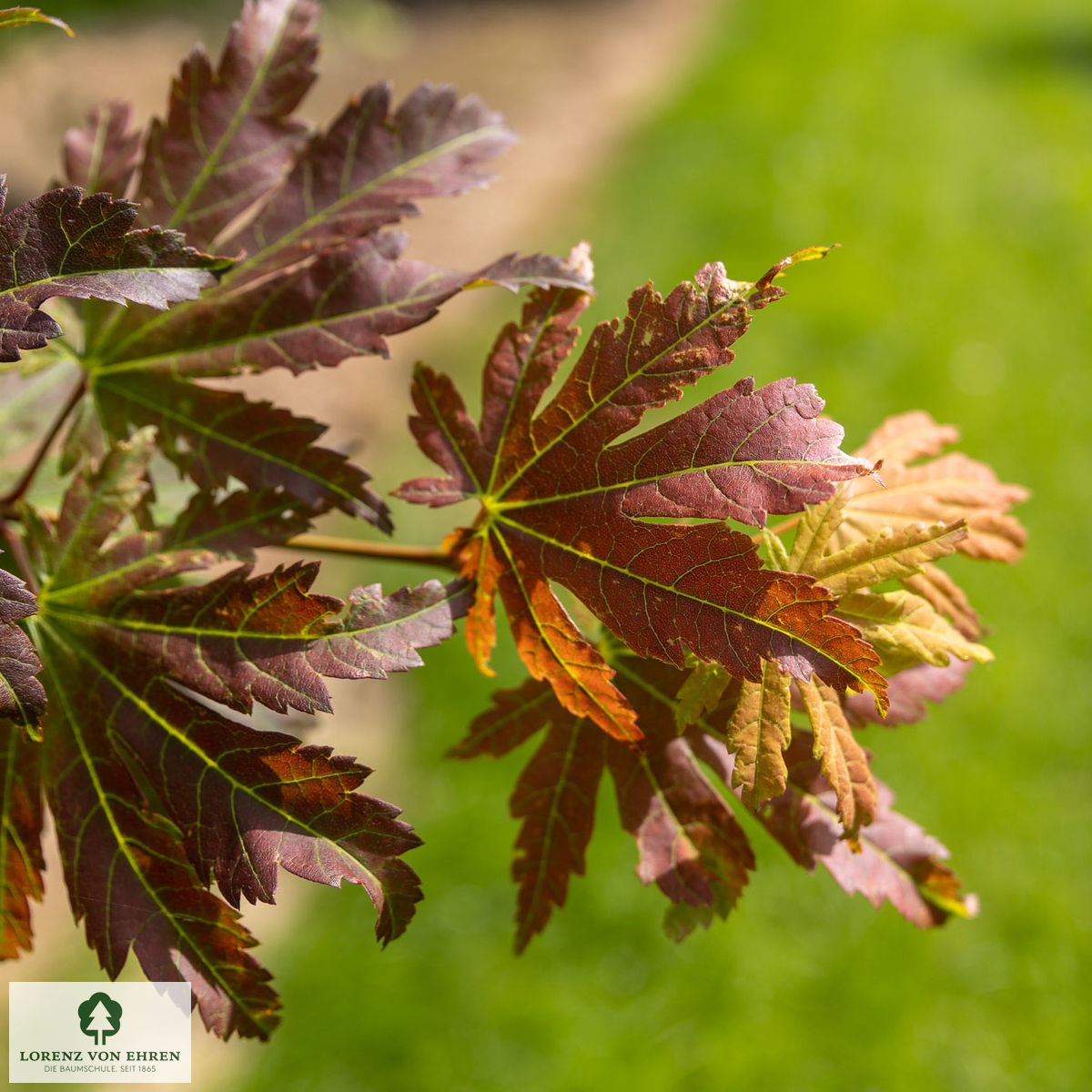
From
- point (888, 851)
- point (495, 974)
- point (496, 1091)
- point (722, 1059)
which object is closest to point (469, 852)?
point (495, 974)

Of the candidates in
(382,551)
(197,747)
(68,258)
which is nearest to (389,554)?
(382,551)

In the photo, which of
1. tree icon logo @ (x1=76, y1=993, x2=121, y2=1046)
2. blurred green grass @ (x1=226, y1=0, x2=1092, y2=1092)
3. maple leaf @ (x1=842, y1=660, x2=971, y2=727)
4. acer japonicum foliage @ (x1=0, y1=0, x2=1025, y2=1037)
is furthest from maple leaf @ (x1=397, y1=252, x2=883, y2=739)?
blurred green grass @ (x1=226, y1=0, x2=1092, y2=1092)

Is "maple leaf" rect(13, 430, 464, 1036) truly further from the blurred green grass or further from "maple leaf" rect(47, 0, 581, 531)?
the blurred green grass

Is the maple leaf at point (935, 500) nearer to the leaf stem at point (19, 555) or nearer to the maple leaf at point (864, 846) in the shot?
the maple leaf at point (864, 846)

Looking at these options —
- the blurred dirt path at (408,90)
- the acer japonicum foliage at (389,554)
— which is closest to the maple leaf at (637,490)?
the acer japonicum foliage at (389,554)

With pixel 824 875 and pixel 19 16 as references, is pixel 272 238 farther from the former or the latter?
pixel 824 875

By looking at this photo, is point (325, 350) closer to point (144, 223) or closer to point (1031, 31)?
point (144, 223)
